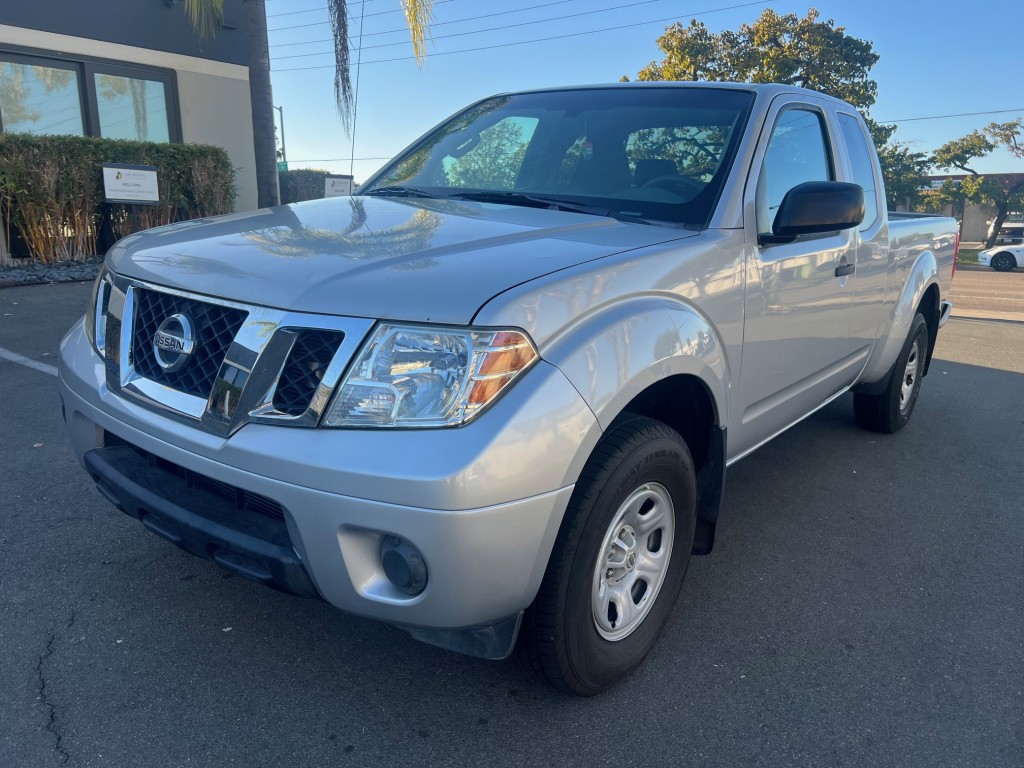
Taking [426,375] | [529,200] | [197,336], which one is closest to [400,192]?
[529,200]

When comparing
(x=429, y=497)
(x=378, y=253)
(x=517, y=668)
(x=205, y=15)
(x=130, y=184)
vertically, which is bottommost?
Answer: (x=517, y=668)

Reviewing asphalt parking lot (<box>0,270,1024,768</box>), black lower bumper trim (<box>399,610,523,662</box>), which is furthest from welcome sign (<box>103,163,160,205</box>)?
black lower bumper trim (<box>399,610,523,662</box>)

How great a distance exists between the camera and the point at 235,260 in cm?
222

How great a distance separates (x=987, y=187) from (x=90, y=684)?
163ft

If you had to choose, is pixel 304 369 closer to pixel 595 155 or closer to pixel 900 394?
pixel 595 155

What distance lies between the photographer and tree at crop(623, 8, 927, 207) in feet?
95.8

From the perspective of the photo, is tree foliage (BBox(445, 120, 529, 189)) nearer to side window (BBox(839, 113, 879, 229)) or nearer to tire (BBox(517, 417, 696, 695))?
tire (BBox(517, 417, 696, 695))

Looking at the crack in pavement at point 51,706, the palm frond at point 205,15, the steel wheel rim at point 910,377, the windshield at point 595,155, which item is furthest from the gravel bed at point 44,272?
the steel wheel rim at point 910,377

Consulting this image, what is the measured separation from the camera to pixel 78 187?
970 cm

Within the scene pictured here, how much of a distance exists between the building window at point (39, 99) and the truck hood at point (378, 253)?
9.91 metres

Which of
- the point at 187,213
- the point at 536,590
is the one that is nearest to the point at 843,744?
the point at 536,590

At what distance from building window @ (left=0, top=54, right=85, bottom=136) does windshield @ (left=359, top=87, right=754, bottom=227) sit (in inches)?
370

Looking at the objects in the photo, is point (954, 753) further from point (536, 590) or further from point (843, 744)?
point (536, 590)

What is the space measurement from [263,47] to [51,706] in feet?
33.0
